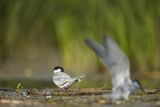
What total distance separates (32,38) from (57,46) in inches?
25.7

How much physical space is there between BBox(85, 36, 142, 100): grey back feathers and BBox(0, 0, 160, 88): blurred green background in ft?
26.0

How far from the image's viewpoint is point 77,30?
16.3 meters

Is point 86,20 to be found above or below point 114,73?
above

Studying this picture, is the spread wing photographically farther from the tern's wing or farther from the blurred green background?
the blurred green background

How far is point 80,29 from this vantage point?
1631cm

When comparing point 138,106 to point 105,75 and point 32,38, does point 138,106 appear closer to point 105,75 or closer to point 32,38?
point 105,75

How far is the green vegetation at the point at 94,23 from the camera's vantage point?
1623cm

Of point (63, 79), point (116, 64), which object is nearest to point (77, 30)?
point (63, 79)

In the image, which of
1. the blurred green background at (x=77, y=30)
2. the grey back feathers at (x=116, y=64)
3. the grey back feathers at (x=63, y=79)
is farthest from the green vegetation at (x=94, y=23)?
the grey back feathers at (x=116, y=64)

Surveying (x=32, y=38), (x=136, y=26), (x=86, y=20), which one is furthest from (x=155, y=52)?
(x=32, y=38)

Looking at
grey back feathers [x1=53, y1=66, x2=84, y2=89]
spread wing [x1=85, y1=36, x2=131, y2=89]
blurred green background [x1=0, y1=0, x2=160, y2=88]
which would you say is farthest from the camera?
blurred green background [x1=0, y1=0, x2=160, y2=88]

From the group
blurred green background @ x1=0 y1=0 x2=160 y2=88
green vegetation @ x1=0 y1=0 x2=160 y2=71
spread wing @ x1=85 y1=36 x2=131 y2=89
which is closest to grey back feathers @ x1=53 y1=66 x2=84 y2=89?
spread wing @ x1=85 y1=36 x2=131 y2=89

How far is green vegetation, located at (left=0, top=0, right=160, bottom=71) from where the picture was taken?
16.2 m

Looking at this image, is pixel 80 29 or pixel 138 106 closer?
pixel 138 106
